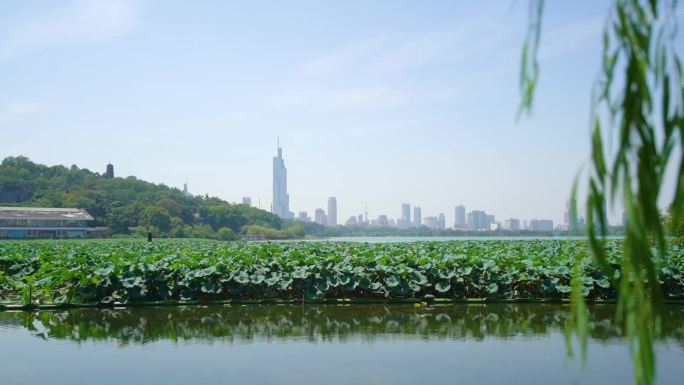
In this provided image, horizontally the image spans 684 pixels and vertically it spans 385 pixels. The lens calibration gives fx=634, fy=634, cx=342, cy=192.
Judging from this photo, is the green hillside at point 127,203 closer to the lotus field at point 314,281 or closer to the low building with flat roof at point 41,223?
the low building with flat roof at point 41,223

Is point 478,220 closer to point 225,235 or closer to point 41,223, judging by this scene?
point 225,235

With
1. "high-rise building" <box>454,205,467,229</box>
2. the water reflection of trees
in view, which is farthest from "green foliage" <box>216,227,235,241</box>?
"high-rise building" <box>454,205,467,229</box>

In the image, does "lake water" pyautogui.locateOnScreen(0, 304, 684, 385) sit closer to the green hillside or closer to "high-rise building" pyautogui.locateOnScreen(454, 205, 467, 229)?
the green hillside

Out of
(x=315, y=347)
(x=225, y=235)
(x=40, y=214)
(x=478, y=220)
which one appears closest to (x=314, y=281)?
(x=315, y=347)

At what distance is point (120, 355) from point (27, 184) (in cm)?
9054

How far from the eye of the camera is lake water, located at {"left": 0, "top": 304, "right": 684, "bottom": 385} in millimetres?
6402

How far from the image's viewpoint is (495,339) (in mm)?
8312

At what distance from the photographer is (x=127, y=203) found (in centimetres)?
8406

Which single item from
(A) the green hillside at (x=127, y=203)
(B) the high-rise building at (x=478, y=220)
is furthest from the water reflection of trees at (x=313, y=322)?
(B) the high-rise building at (x=478, y=220)

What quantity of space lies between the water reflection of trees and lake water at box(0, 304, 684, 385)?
17 millimetres

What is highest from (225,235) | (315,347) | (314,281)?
(225,235)

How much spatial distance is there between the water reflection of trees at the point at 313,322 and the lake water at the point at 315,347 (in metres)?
0.02

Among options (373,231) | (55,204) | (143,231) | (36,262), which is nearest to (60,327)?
(36,262)

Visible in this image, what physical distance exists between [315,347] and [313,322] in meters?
2.02
